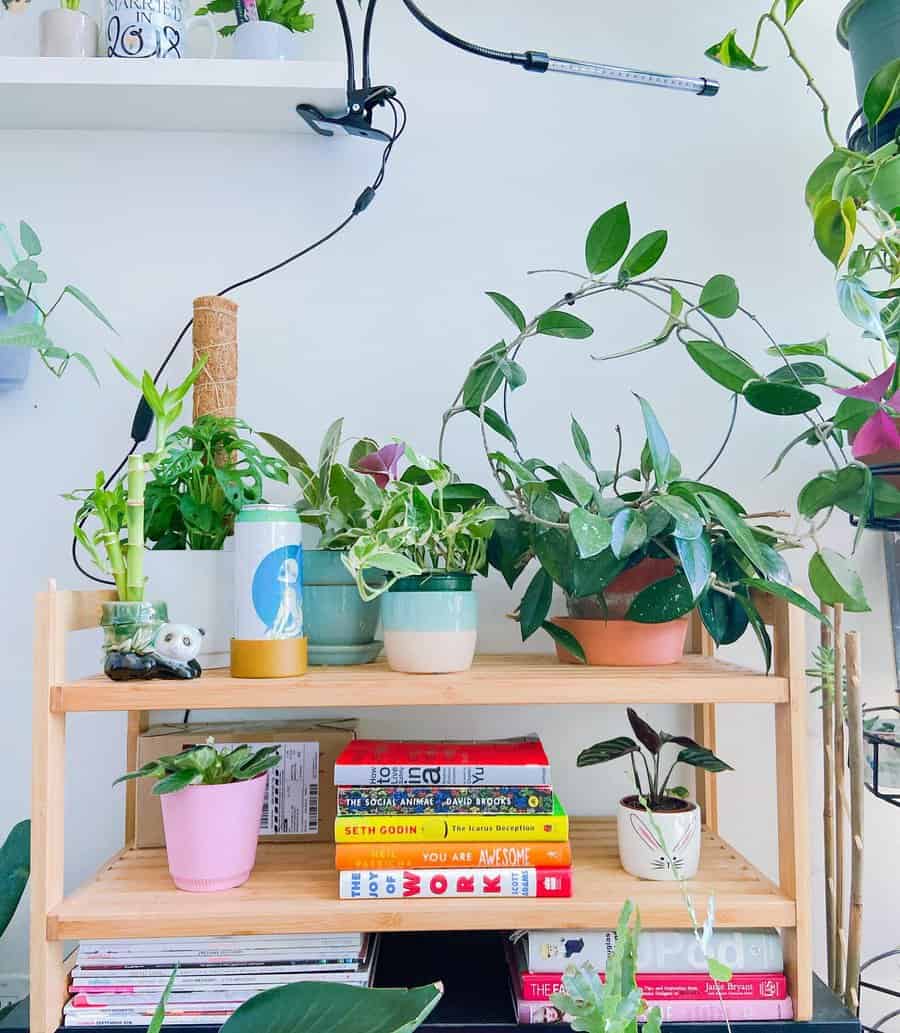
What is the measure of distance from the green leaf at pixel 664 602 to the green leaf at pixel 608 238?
1.24 ft

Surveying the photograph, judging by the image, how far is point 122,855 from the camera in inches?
39.2

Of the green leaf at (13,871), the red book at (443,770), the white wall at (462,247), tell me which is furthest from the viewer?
the white wall at (462,247)

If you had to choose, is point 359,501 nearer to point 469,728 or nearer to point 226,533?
point 226,533

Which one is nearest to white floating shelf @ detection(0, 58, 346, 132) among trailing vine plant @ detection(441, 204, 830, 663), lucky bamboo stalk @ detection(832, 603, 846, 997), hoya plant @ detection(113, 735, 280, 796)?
trailing vine plant @ detection(441, 204, 830, 663)

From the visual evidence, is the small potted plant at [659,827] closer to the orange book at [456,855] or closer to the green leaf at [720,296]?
Result: the orange book at [456,855]

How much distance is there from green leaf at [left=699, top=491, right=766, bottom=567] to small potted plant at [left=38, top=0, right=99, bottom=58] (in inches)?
40.4

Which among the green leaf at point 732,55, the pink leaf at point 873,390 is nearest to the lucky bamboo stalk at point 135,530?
the pink leaf at point 873,390

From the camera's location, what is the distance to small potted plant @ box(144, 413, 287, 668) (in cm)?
95

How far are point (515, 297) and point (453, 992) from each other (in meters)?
0.90

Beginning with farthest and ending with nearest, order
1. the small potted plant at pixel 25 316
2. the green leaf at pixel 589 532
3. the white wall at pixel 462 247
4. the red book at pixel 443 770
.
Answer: the white wall at pixel 462 247
the small potted plant at pixel 25 316
the red book at pixel 443 770
the green leaf at pixel 589 532

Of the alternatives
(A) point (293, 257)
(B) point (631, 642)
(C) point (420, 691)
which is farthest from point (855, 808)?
(A) point (293, 257)

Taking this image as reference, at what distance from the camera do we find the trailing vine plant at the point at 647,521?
0.81 meters

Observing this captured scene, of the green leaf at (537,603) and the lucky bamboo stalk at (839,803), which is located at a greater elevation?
the green leaf at (537,603)

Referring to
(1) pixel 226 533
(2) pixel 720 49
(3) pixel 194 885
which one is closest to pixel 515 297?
(2) pixel 720 49
